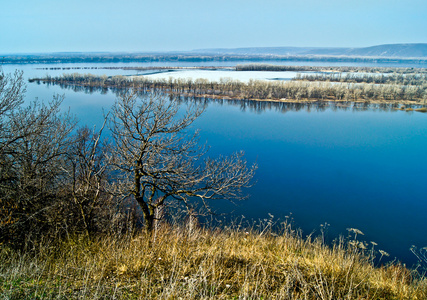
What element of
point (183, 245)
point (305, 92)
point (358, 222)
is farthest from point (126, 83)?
point (183, 245)

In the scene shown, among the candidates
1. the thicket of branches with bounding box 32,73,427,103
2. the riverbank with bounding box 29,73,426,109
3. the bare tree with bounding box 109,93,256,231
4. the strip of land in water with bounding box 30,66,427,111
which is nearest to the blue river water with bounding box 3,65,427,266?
the bare tree with bounding box 109,93,256,231

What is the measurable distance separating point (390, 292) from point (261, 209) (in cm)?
1213

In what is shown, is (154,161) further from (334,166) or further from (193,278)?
(334,166)

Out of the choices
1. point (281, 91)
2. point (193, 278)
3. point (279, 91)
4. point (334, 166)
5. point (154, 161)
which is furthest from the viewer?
point (281, 91)

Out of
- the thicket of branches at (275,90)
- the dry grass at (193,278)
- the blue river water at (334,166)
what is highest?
the thicket of branches at (275,90)

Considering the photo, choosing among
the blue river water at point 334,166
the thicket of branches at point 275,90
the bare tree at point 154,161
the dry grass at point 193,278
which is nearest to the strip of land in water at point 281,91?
the thicket of branches at point 275,90

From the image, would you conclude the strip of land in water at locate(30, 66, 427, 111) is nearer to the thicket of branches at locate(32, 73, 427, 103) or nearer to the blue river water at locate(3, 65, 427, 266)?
the thicket of branches at locate(32, 73, 427, 103)

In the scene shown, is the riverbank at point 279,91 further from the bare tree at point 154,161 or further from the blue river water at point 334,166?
the bare tree at point 154,161

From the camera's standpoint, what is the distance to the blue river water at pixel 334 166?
45.1ft

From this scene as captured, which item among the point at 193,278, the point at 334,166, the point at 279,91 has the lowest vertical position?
the point at 334,166

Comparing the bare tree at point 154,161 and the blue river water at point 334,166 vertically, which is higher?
the bare tree at point 154,161

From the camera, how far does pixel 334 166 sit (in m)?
20.2

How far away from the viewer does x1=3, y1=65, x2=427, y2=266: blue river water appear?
45.1ft

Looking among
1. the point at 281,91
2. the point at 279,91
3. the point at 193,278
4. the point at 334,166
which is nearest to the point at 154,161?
the point at 193,278
